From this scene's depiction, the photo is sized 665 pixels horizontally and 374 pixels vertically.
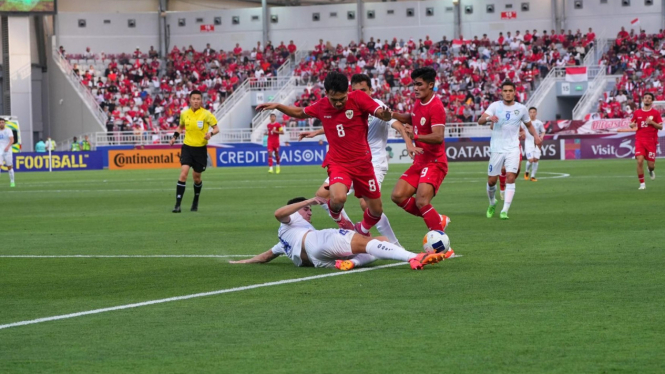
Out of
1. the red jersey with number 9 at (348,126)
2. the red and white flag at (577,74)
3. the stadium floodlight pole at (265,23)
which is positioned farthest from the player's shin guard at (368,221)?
the stadium floodlight pole at (265,23)

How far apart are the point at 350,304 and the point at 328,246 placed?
225cm

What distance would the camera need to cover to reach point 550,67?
5862 cm

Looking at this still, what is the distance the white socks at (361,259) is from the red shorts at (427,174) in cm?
204

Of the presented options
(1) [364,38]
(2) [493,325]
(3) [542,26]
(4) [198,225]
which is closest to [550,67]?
(3) [542,26]

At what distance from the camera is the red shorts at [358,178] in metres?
10.9

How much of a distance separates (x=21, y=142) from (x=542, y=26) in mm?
32851

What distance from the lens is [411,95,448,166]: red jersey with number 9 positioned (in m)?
11.8

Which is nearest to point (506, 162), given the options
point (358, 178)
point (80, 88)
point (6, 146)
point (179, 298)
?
point (358, 178)

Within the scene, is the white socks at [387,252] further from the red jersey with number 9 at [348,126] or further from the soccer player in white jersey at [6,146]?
the soccer player in white jersey at [6,146]

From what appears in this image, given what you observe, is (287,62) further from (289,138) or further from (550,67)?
(550,67)

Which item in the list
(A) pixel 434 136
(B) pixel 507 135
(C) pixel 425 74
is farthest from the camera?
(B) pixel 507 135

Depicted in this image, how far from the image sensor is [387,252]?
9.69m

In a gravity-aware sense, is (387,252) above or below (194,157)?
below

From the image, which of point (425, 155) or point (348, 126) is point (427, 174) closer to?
point (425, 155)
